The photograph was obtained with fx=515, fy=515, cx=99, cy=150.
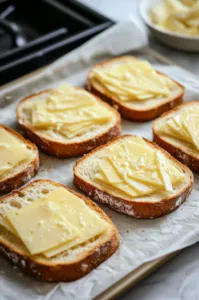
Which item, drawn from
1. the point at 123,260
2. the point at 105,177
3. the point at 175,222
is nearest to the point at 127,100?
the point at 105,177

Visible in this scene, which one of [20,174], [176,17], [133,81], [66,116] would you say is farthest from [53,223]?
[176,17]

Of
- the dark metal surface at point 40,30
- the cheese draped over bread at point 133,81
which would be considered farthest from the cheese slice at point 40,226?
the dark metal surface at point 40,30

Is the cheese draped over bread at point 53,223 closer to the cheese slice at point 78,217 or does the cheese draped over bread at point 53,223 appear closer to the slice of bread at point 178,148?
the cheese slice at point 78,217

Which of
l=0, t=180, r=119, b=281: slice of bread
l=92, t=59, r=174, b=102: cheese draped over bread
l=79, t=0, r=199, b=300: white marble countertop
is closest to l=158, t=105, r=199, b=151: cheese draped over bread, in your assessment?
l=92, t=59, r=174, b=102: cheese draped over bread

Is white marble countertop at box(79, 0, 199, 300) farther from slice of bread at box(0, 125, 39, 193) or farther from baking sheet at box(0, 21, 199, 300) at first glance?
slice of bread at box(0, 125, 39, 193)

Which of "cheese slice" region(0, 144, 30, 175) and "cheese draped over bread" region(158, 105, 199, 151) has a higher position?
"cheese draped over bread" region(158, 105, 199, 151)

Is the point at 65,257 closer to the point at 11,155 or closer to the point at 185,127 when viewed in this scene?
the point at 11,155
